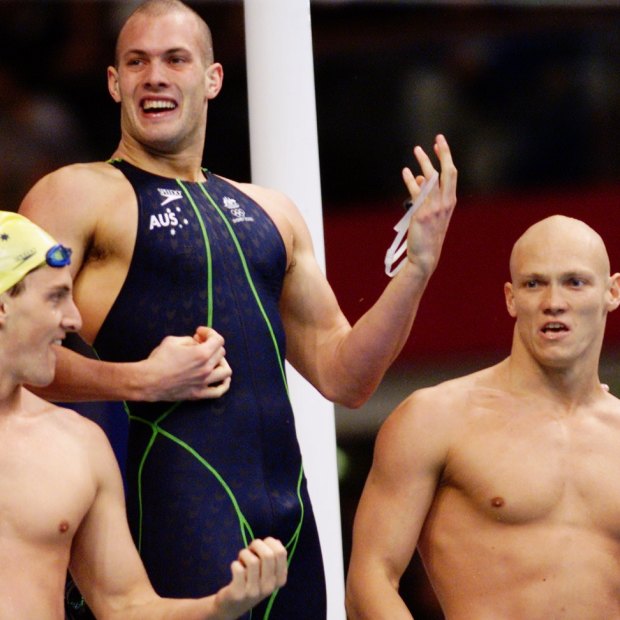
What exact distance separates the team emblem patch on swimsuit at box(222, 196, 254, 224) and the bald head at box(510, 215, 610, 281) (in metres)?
0.60

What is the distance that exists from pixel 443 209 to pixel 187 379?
2.03 ft

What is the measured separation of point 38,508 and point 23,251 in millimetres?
476

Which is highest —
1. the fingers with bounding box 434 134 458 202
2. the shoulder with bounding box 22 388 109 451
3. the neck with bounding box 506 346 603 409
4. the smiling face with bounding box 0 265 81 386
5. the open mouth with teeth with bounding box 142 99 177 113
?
the open mouth with teeth with bounding box 142 99 177 113

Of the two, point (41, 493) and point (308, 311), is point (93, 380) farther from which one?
point (308, 311)

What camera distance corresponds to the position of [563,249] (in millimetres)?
3592

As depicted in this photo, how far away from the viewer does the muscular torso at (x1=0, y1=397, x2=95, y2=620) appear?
2.98 metres

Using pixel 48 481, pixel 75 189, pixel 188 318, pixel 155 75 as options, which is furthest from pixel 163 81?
pixel 48 481

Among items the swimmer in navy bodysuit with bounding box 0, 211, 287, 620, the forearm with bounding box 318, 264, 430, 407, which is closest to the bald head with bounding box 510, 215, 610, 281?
the forearm with bounding box 318, 264, 430, 407

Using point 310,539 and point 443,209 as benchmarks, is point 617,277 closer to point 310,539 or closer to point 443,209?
point 443,209

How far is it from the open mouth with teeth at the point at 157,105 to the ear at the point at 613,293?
104cm

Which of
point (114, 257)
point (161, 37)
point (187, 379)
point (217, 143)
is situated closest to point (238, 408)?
point (187, 379)

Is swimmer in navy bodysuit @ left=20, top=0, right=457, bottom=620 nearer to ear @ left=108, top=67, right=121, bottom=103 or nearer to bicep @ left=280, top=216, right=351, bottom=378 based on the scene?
ear @ left=108, top=67, right=121, bottom=103

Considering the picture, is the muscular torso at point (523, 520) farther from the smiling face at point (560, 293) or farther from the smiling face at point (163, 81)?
the smiling face at point (163, 81)

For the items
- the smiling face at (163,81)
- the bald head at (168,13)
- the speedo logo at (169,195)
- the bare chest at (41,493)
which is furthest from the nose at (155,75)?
the bare chest at (41,493)
